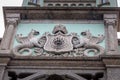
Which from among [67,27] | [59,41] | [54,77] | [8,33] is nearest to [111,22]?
[67,27]

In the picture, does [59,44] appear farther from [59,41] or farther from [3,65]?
[3,65]

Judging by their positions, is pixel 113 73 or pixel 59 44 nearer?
pixel 113 73

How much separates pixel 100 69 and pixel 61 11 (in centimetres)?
343

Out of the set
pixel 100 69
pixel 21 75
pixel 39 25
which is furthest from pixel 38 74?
pixel 39 25

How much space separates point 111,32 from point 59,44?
1929 mm

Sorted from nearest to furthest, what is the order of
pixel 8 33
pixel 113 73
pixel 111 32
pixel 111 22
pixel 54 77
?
pixel 113 73
pixel 54 77
pixel 111 32
pixel 8 33
pixel 111 22

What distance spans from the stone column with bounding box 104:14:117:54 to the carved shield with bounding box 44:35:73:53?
1330 millimetres

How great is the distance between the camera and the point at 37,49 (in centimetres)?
1405

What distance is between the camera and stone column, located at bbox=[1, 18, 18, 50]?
553 inches

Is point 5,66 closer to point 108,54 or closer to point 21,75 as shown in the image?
point 21,75

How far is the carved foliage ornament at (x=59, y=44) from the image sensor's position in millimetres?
13820

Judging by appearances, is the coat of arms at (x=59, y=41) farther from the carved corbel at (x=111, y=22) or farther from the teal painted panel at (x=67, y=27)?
the carved corbel at (x=111, y=22)

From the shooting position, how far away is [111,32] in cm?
1448

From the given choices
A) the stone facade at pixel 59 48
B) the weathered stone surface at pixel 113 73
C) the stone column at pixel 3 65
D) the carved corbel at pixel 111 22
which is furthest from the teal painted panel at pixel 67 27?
the weathered stone surface at pixel 113 73
